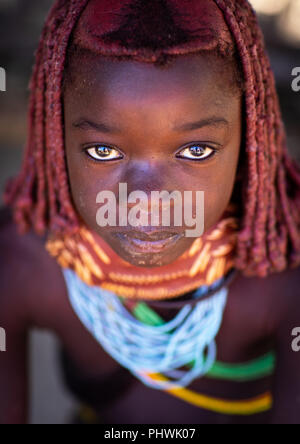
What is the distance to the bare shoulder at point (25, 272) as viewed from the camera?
52.3 inches

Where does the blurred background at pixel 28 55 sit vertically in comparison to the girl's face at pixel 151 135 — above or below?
above

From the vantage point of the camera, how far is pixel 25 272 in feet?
4.39

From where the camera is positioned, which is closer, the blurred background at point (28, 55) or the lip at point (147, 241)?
the lip at point (147, 241)

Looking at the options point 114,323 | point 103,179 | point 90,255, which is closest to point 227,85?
point 103,179

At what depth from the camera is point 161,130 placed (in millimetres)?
883

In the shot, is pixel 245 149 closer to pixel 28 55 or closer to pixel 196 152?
pixel 196 152

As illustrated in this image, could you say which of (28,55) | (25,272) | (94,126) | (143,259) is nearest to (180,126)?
(94,126)

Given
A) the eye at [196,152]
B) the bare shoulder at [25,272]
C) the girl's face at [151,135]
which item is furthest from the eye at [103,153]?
the bare shoulder at [25,272]

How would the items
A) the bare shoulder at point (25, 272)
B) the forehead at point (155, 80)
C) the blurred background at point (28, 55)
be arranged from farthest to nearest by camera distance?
the blurred background at point (28, 55)
the bare shoulder at point (25, 272)
the forehead at point (155, 80)

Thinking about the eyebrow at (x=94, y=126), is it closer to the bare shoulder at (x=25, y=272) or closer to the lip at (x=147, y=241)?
the lip at (x=147, y=241)

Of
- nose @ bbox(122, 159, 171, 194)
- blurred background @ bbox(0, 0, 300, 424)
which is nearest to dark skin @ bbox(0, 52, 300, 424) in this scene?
nose @ bbox(122, 159, 171, 194)

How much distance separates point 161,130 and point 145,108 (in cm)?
5

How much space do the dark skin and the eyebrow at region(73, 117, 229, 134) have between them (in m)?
0.01

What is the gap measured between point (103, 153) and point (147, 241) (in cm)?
18
